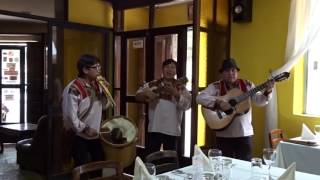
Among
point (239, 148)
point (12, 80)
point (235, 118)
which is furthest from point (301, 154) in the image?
point (12, 80)

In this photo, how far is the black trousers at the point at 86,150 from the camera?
3.00 m

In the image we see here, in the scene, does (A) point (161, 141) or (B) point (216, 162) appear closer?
(B) point (216, 162)

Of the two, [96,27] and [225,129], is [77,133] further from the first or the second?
[96,27]

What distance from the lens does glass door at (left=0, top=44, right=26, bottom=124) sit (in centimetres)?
729

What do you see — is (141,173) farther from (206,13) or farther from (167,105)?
(206,13)

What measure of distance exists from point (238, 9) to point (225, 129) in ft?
5.30

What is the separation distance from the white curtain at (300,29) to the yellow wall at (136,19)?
69.1 inches

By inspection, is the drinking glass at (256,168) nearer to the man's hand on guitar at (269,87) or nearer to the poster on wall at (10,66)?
the man's hand on guitar at (269,87)

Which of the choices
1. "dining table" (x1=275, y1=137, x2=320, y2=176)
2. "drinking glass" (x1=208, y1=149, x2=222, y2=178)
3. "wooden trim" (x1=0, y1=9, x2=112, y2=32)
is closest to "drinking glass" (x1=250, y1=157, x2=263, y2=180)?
"drinking glass" (x1=208, y1=149, x2=222, y2=178)

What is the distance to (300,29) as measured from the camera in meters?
3.71

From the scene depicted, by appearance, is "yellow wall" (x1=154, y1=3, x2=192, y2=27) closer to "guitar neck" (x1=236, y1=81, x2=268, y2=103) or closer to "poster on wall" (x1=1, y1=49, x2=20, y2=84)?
Answer: "guitar neck" (x1=236, y1=81, x2=268, y2=103)

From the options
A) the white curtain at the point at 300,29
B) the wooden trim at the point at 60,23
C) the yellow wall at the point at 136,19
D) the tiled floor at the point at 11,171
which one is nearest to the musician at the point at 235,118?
the white curtain at the point at 300,29

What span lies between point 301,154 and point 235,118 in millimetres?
639

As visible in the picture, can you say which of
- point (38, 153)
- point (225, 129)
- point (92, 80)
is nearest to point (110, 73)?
point (38, 153)
